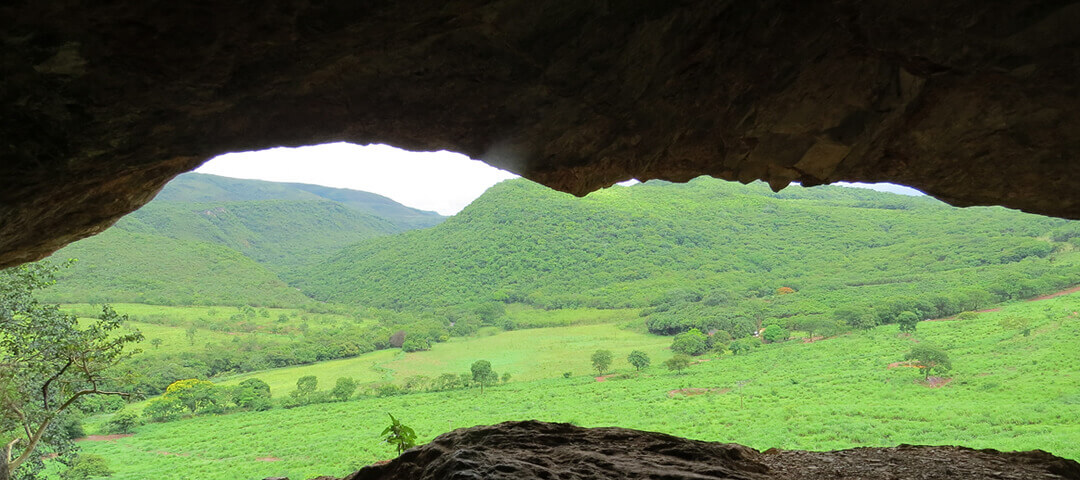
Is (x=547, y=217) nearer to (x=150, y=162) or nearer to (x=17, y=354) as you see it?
(x=17, y=354)

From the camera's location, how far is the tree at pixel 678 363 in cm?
5119

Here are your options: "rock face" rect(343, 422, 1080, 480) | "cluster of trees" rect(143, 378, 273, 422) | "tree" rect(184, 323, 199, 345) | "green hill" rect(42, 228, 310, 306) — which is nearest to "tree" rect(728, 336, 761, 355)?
"cluster of trees" rect(143, 378, 273, 422)

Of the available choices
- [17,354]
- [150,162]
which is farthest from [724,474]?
[17,354]

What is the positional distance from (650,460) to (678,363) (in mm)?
46969

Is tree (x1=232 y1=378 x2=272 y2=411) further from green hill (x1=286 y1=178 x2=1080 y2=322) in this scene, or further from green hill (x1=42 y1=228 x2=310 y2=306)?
green hill (x1=42 y1=228 x2=310 y2=306)


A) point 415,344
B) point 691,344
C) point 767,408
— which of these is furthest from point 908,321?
point 415,344

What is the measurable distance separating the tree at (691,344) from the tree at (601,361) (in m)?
7.02

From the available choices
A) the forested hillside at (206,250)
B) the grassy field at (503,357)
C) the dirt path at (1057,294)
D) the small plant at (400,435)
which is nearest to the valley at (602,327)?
the grassy field at (503,357)

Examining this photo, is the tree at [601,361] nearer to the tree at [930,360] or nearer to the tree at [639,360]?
the tree at [639,360]

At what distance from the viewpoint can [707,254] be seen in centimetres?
8669

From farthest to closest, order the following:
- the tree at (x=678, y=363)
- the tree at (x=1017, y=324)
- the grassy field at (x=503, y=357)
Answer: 1. the grassy field at (x=503, y=357)
2. the tree at (x=678, y=363)
3. the tree at (x=1017, y=324)

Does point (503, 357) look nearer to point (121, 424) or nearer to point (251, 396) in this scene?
point (251, 396)

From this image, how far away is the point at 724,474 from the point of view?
614 cm

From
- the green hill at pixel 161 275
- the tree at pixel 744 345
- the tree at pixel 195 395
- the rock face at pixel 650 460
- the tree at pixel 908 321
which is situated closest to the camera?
the rock face at pixel 650 460
